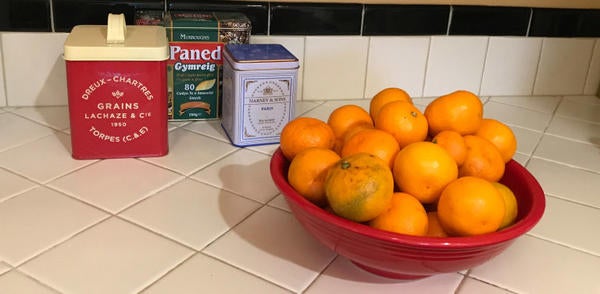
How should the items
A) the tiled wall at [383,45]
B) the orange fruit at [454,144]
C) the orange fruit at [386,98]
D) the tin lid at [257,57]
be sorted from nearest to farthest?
the orange fruit at [454,144]
the orange fruit at [386,98]
the tin lid at [257,57]
the tiled wall at [383,45]

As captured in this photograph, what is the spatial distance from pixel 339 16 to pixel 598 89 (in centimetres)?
68

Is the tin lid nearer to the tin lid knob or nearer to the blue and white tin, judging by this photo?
the blue and white tin

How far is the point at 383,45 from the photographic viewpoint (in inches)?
50.7

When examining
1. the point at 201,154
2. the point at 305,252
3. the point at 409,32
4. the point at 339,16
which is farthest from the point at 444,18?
the point at 305,252

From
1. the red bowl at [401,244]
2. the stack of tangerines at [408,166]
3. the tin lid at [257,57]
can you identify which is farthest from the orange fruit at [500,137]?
the tin lid at [257,57]

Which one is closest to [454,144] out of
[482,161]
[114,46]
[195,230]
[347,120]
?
[482,161]

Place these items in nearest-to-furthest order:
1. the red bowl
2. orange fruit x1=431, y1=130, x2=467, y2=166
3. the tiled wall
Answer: the red bowl → orange fruit x1=431, y1=130, x2=467, y2=166 → the tiled wall

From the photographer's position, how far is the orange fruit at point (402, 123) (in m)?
0.75

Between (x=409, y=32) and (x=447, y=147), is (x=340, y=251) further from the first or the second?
(x=409, y=32)

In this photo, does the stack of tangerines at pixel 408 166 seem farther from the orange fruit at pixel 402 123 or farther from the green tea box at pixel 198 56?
the green tea box at pixel 198 56

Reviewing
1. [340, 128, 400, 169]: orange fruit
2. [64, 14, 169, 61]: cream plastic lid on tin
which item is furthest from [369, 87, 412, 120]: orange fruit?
[64, 14, 169, 61]: cream plastic lid on tin

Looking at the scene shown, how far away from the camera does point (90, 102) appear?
945 millimetres

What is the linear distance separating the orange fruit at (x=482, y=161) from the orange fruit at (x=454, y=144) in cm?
1

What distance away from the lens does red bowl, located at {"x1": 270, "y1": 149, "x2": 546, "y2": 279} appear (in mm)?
607
